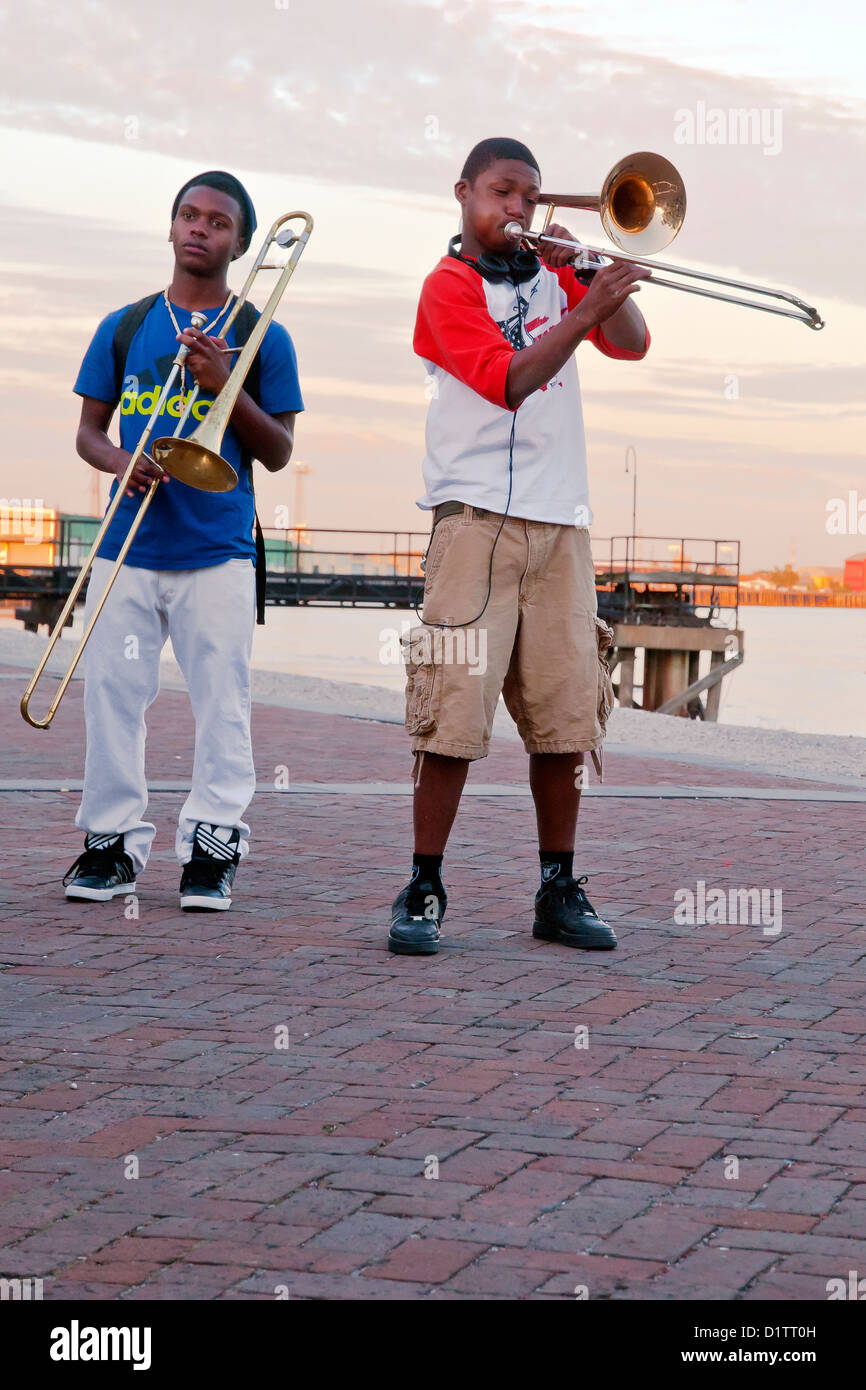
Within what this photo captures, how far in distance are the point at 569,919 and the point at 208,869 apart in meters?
1.09

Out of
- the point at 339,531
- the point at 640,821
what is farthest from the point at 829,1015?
the point at 339,531

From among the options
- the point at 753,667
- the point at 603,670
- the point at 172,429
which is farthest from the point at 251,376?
the point at 753,667

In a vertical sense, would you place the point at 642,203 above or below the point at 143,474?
above

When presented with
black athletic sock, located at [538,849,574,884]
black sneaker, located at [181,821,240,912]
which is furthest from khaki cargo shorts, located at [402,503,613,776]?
black sneaker, located at [181,821,240,912]

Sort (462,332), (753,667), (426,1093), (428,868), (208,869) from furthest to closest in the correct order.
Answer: (753,667)
(208,869)
(428,868)
(462,332)
(426,1093)

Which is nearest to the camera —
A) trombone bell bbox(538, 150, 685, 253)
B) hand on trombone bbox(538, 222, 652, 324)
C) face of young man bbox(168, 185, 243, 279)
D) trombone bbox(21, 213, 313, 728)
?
hand on trombone bbox(538, 222, 652, 324)

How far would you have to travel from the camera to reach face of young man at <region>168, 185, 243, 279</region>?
4.95 m

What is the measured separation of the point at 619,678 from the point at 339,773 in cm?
3688

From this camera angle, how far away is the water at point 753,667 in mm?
49938

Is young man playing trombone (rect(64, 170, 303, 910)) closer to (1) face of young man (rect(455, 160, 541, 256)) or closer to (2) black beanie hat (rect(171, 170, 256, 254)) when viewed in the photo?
(2) black beanie hat (rect(171, 170, 256, 254))

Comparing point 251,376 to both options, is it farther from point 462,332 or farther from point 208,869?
point 208,869

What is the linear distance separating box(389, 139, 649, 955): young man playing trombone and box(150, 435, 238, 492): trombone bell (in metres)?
0.59

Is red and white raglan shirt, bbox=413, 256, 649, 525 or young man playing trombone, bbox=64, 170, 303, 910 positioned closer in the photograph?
red and white raglan shirt, bbox=413, 256, 649, 525

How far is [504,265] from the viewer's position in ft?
14.7
